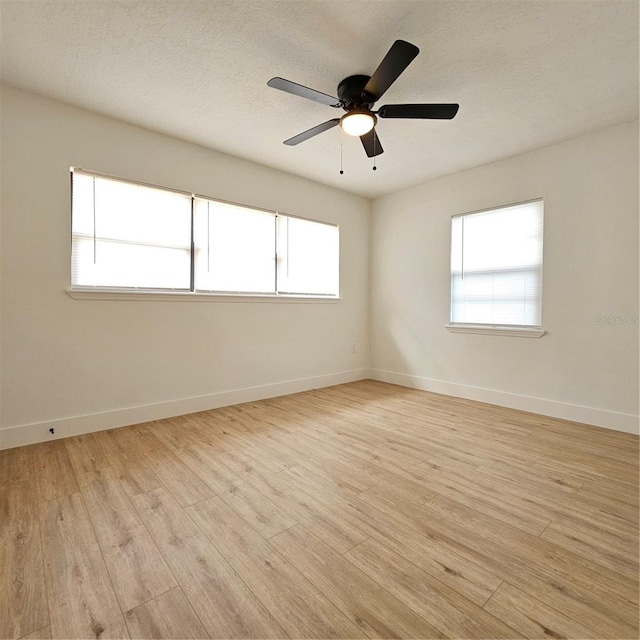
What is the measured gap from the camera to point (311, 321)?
14.5 ft

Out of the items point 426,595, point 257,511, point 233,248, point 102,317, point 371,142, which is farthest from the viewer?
point 233,248

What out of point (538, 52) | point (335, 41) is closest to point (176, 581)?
point (335, 41)

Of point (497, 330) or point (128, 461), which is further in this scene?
point (497, 330)

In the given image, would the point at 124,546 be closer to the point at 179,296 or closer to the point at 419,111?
the point at 179,296

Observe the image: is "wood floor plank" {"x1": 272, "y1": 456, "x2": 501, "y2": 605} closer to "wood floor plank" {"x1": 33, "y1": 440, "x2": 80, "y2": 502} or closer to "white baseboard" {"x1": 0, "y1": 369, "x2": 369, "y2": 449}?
"wood floor plank" {"x1": 33, "y1": 440, "x2": 80, "y2": 502}

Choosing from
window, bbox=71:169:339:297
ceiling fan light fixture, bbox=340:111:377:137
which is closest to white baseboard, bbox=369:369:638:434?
window, bbox=71:169:339:297

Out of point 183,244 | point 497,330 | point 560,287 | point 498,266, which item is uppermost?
point 183,244

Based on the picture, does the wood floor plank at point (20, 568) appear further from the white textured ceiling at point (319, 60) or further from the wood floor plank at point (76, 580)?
the white textured ceiling at point (319, 60)

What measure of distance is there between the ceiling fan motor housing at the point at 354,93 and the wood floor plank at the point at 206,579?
2757mm

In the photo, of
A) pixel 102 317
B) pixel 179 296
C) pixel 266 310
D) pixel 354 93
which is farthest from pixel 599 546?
pixel 102 317

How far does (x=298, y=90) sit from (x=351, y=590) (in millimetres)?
2626

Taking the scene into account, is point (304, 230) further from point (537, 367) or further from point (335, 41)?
point (537, 367)

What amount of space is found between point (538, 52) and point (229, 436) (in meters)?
3.59

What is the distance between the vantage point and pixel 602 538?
1.53m
